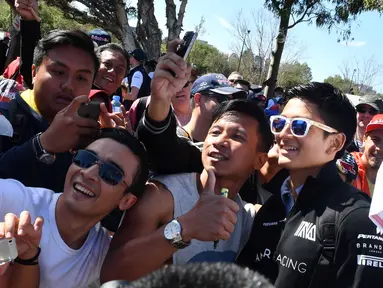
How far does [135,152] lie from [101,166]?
0.18m

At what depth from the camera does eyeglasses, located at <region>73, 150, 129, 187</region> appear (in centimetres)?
171

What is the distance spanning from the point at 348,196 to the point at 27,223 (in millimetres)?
1227

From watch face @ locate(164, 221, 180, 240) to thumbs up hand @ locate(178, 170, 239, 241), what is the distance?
22 millimetres

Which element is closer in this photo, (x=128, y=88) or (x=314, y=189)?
(x=314, y=189)

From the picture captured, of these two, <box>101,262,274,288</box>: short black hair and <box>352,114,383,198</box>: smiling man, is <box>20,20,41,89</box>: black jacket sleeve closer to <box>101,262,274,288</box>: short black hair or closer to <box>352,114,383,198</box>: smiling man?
<box>101,262,274,288</box>: short black hair

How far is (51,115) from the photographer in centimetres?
217

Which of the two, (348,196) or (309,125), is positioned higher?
(309,125)

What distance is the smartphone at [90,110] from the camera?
1790 millimetres

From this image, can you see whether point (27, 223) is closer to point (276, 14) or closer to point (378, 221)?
point (378, 221)

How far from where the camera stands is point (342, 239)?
145 cm

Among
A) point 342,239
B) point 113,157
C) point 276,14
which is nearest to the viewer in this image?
point 342,239

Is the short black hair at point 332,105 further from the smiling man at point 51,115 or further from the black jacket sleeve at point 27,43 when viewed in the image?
the black jacket sleeve at point 27,43

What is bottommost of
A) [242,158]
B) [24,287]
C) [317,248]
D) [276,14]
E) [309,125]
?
[24,287]

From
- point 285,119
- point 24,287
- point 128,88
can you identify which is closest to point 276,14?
point 128,88
